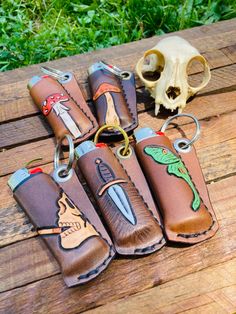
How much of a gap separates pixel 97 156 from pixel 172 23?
154cm

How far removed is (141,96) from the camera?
1887 millimetres

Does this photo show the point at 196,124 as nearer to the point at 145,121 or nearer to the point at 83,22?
the point at 145,121

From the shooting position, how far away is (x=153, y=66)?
1874 millimetres

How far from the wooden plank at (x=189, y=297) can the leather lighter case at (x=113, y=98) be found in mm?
581

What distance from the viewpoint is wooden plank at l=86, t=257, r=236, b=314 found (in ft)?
4.24

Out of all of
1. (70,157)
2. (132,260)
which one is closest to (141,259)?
(132,260)

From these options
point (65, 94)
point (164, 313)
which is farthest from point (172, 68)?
point (164, 313)

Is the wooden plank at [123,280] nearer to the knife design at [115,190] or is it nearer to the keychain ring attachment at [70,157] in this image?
the knife design at [115,190]

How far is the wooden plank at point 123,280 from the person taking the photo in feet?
4.29

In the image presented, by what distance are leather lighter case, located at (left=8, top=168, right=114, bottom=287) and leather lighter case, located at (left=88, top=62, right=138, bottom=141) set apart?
0.36 m

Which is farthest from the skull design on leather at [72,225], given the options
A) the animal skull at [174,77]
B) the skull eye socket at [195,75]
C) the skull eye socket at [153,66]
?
the skull eye socket at [195,75]

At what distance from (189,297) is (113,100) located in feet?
2.54

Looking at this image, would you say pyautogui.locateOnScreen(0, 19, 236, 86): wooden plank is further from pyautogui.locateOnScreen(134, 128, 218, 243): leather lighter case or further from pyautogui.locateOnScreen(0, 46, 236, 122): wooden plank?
pyautogui.locateOnScreen(134, 128, 218, 243): leather lighter case

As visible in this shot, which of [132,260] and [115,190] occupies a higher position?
[115,190]
